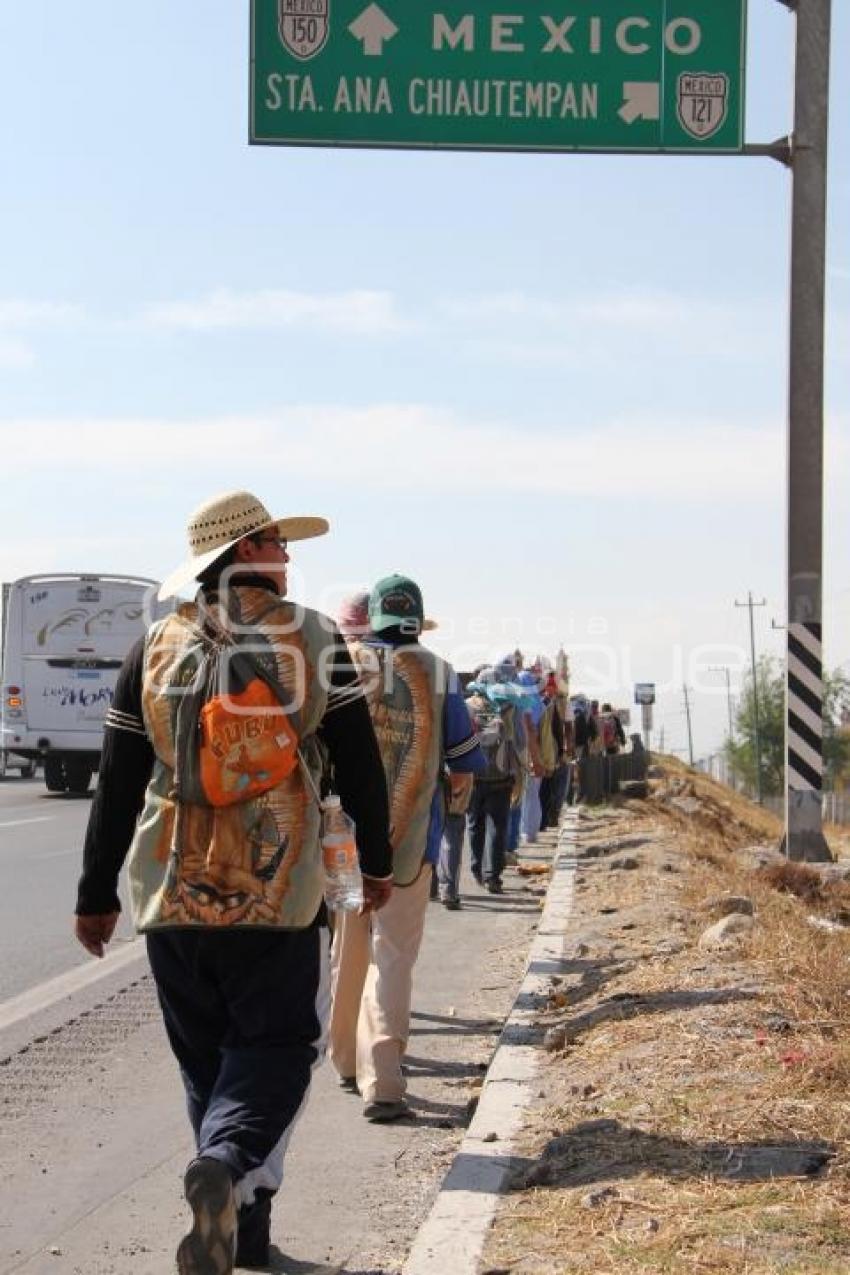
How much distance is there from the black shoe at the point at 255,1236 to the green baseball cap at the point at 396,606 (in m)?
2.96

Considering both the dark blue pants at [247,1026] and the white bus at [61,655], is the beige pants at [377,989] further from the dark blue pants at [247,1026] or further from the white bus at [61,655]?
the white bus at [61,655]

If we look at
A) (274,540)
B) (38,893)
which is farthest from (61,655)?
(274,540)

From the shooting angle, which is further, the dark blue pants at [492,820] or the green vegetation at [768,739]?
the green vegetation at [768,739]

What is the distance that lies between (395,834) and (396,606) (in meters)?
0.89

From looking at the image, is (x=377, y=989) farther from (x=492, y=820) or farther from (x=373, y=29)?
(x=373, y=29)

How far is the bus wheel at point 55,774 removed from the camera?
30219mm

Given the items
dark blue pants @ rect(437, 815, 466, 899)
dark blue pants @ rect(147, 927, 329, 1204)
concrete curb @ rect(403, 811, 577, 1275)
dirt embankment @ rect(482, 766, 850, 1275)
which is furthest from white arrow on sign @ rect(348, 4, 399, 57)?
dark blue pants @ rect(147, 927, 329, 1204)

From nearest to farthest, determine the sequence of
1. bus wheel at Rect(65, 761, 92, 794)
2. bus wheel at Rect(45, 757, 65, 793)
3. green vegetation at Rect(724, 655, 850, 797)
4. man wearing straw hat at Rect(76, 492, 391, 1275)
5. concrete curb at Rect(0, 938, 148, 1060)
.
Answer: man wearing straw hat at Rect(76, 492, 391, 1275) → concrete curb at Rect(0, 938, 148, 1060) → bus wheel at Rect(65, 761, 92, 794) → bus wheel at Rect(45, 757, 65, 793) → green vegetation at Rect(724, 655, 850, 797)

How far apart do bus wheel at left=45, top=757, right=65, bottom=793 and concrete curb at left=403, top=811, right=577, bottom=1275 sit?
72.2 ft

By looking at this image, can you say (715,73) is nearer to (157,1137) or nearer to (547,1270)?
(157,1137)

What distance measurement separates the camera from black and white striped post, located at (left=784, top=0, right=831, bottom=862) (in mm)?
14867

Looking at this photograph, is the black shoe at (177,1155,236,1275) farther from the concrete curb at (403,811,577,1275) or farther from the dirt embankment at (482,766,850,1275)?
the dirt embankment at (482,766,850,1275)

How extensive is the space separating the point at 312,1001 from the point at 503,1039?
283 centimetres

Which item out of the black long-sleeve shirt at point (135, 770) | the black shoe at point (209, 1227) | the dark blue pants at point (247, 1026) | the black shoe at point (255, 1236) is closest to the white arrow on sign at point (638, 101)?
the black long-sleeve shirt at point (135, 770)
